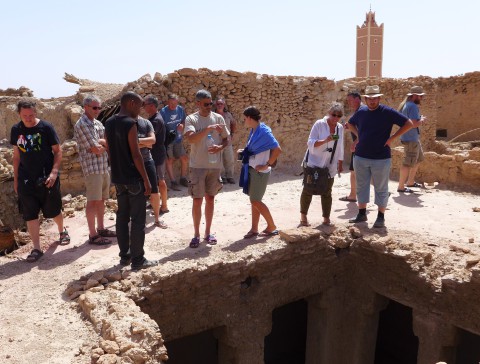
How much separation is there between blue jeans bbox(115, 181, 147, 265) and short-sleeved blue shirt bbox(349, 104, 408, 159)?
2.97 metres

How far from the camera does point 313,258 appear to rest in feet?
18.6

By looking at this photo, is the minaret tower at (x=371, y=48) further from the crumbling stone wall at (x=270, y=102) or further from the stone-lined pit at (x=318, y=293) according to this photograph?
the stone-lined pit at (x=318, y=293)

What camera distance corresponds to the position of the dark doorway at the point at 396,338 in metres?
7.75

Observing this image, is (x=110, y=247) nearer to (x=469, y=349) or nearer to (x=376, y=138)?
(x=376, y=138)

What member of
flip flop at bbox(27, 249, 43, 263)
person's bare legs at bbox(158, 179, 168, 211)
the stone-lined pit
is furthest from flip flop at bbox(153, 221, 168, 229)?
flip flop at bbox(27, 249, 43, 263)

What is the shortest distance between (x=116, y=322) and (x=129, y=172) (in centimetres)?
147

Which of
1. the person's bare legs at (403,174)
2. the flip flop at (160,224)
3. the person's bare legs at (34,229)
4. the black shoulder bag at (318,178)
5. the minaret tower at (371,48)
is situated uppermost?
the minaret tower at (371,48)

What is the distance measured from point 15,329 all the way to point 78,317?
19.5 inches

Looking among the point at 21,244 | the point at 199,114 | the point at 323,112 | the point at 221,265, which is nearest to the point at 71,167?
the point at 21,244

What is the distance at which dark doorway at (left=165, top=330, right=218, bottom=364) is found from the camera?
272 inches

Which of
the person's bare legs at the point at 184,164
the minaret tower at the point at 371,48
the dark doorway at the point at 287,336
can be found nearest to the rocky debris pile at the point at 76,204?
the person's bare legs at the point at 184,164

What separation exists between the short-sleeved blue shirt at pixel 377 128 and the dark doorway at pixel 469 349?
3602 mm

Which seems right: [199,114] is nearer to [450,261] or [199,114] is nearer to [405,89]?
[450,261]

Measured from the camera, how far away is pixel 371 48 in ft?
103
